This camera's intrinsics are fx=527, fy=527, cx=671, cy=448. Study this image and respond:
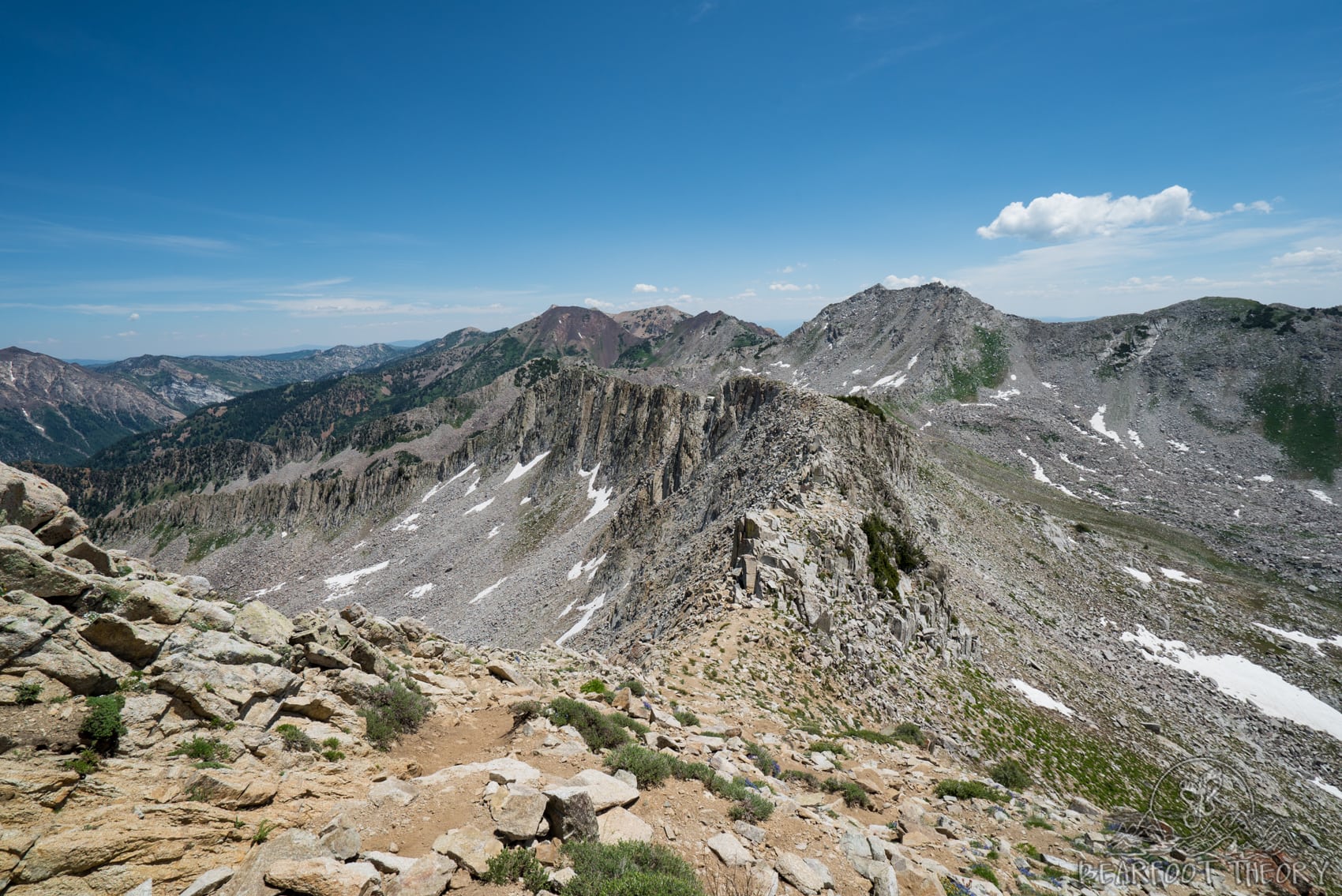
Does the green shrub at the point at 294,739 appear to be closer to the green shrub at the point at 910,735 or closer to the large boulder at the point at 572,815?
the large boulder at the point at 572,815

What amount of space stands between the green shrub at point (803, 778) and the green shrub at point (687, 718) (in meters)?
2.85

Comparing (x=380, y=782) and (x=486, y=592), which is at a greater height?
(x=380, y=782)

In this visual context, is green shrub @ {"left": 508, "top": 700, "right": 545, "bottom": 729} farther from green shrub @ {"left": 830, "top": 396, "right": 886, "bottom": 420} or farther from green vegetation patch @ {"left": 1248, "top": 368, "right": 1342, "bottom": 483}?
green vegetation patch @ {"left": 1248, "top": 368, "right": 1342, "bottom": 483}

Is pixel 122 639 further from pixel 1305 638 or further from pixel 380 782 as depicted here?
pixel 1305 638

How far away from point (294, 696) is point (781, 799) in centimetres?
1014

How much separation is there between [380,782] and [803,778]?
9243 millimetres

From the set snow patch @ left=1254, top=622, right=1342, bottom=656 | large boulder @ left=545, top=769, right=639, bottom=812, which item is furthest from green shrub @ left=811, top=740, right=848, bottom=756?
snow patch @ left=1254, top=622, right=1342, bottom=656

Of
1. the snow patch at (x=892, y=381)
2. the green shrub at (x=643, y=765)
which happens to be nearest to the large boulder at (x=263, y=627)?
the green shrub at (x=643, y=765)

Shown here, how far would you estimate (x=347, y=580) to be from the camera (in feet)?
306

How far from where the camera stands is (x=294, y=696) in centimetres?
1061

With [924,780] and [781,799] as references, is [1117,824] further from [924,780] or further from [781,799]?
[781,799]

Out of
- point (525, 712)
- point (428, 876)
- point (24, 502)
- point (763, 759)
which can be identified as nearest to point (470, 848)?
point (428, 876)

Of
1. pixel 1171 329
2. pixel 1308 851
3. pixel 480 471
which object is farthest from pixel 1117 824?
pixel 1171 329

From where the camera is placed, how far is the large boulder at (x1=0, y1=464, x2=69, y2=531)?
36.4 ft
